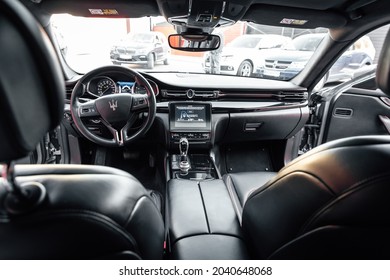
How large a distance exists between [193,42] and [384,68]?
5.51ft

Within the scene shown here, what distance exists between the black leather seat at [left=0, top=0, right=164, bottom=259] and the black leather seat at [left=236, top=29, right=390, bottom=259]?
0.43 meters

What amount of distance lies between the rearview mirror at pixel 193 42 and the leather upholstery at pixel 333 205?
5.07 ft

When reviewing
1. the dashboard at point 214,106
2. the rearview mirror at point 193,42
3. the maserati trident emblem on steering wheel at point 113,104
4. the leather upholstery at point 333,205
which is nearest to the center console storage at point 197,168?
the dashboard at point 214,106

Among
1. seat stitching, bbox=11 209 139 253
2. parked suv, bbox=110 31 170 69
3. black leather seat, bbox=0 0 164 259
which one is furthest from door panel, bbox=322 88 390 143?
seat stitching, bbox=11 209 139 253

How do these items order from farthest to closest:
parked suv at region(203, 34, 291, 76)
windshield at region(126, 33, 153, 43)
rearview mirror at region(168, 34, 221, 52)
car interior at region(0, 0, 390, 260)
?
parked suv at region(203, 34, 291, 76) → windshield at region(126, 33, 153, 43) → rearview mirror at region(168, 34, 221, 52) → car interior at region(0, 0, 390, 260)

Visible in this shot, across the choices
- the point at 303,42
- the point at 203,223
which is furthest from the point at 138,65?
the point at 303,42

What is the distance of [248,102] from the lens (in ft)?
8.41

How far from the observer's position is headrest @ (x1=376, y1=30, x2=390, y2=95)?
2.44 feet

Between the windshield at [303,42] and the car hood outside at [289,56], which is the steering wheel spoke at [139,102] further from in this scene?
the windshield at [303,42]

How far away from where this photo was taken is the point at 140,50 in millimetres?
3453

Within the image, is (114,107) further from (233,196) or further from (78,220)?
(78,220)

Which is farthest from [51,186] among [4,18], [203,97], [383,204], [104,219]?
[203,97]

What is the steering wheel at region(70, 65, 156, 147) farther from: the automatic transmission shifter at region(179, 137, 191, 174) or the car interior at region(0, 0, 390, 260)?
the automatic transmission shifter at region(179, 137, 191, 174)

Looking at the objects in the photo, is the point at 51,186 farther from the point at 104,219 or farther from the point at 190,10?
the point at 190,10
